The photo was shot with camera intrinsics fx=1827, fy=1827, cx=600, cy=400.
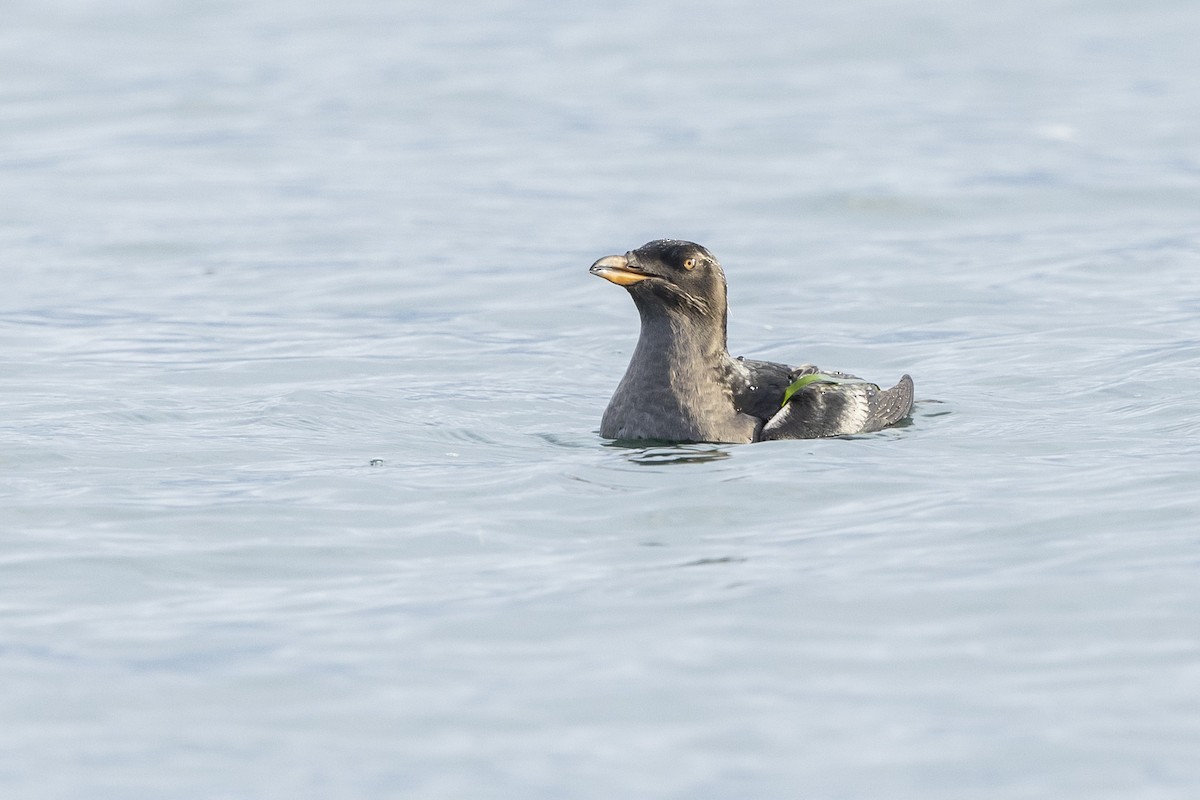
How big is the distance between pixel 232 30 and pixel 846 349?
25050 mm

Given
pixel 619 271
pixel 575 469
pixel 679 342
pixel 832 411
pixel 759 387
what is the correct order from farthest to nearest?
pixel 759 387 < pixel 679 342 < pixel 832 411 < pixel 619 271 < pixel 575 469

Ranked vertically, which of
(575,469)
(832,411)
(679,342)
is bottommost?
(575,469)

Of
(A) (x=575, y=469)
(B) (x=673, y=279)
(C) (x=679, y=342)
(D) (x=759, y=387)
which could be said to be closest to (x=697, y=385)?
(C) (x=679, y=342)

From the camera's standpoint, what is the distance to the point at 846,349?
14.3m

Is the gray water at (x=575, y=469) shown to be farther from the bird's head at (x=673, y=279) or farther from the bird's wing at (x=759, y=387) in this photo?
the bird's head at (x=673, y=279)

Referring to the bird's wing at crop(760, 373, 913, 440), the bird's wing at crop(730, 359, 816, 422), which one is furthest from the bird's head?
the bird's wing at crop(760, 373, 913, 440)

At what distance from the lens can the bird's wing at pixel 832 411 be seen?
1036 cm

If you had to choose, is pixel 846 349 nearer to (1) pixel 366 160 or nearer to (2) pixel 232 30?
(1) pixel 366 160

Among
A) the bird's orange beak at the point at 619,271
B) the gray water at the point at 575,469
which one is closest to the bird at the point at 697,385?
the bird's orange beak at the point at 619,271

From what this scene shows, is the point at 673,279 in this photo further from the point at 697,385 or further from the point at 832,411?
the point at 832,411

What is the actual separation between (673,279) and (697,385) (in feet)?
2.06

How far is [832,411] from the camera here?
10.4 m

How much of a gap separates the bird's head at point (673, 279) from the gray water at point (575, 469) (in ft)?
2.98

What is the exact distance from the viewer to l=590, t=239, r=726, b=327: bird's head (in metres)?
10.4
